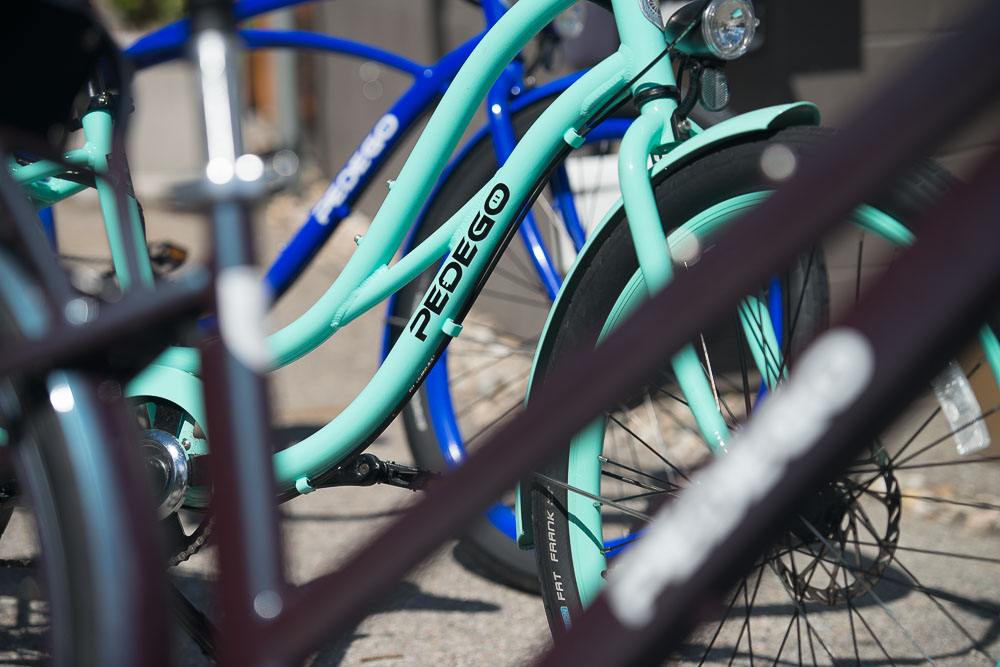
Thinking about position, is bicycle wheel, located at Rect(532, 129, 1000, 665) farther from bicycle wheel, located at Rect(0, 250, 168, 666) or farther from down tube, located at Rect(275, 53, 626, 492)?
bicycle wheel, located at Rect(0, 250, 168, 666)

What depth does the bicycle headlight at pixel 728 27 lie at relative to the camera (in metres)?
1.41

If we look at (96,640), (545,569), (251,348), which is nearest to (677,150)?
(545,569)

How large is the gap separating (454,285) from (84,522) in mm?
681

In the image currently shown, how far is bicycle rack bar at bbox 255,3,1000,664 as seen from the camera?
0.72 metres

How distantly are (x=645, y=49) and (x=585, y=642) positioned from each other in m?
0.95

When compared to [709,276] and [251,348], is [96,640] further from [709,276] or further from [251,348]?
[709,276]

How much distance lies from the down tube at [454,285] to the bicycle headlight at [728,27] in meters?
0.13

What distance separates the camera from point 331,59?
20.0 ft

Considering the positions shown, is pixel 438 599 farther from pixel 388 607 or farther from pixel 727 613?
pixel 727 613

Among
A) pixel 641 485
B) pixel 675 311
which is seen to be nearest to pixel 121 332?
pixel 675 311

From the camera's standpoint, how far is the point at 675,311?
2.54 feet

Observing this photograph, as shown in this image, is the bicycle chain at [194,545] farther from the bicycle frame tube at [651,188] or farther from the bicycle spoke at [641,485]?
the bicycle frame tube at [651,188]

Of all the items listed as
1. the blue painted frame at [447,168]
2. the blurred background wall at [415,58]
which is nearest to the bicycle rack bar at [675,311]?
the blurred background wall at [415,58]

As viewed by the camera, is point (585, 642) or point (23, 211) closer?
point (585, 642)
